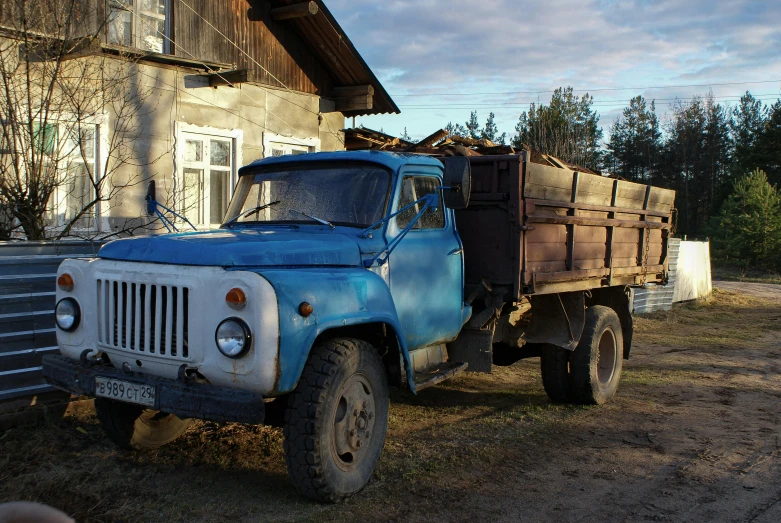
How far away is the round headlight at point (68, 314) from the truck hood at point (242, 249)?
37cm

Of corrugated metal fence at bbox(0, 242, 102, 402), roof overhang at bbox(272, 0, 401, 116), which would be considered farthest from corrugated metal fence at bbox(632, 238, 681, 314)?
corrugated metal fence at bbox(0, 242, 102, 402)

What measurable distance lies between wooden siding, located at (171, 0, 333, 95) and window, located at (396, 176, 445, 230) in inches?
245

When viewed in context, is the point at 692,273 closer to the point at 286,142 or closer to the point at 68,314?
the point at 286,142

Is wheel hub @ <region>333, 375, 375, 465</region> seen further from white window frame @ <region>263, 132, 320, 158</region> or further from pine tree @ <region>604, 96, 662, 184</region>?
pine tree @ <region>604, 96, 662, 184</region>

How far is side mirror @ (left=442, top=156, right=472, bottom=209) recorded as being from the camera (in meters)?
4.87

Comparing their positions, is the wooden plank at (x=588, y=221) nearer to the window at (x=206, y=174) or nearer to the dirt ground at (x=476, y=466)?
the dirt ground at (x=476, y=466)

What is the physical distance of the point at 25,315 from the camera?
18.9ft

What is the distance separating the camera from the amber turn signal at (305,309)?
3922mm

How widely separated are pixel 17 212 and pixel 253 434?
3.42 m

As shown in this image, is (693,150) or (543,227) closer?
(543,227)

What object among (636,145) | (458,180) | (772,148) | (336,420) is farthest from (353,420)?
(636,145)

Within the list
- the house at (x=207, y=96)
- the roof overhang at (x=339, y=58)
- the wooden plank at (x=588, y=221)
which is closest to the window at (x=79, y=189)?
the house at (x=207, y=96)

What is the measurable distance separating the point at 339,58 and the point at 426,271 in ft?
27.7

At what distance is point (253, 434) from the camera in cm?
555
